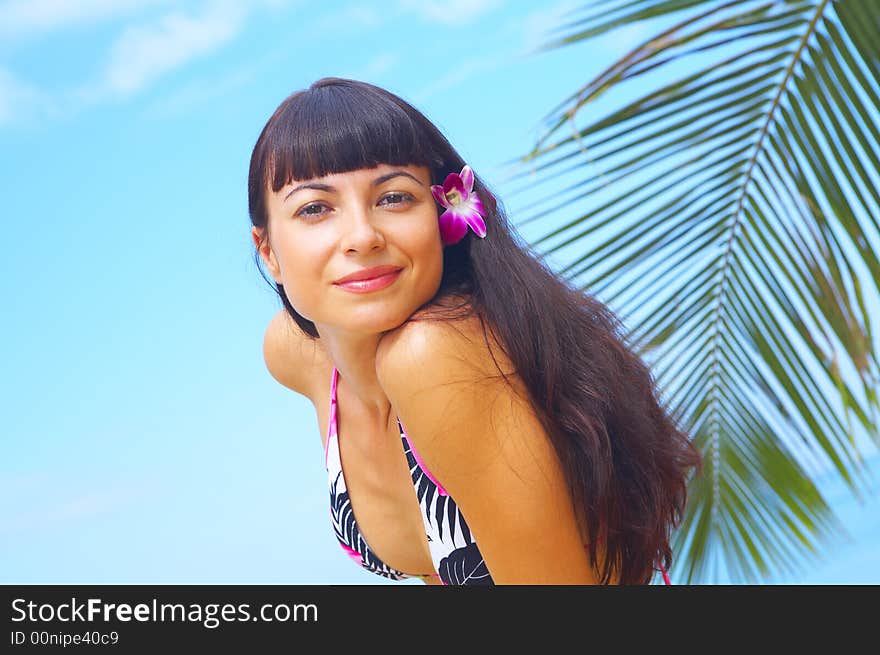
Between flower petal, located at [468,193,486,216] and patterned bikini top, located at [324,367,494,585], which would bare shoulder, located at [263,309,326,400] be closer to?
patterned bikini top, located at [324,367,494,585]

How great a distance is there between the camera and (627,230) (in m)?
2.20

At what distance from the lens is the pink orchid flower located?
6.36ft

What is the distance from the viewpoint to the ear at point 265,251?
2.03 m

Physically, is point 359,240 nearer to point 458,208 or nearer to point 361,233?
point 361,233

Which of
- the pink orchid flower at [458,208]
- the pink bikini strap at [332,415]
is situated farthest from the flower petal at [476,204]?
the pink bikini strap at [332,415]

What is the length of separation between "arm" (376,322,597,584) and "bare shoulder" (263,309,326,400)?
75cm

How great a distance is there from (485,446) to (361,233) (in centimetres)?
40

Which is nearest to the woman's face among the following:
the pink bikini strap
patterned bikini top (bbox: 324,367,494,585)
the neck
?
the neck

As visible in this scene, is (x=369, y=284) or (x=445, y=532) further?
(x=445, y=532)

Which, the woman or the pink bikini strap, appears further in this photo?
the pink bikini strap

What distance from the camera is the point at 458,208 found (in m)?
1.95

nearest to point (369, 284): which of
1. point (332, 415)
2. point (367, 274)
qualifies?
point (367, 274)

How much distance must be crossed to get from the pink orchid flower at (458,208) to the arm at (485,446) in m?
0.19

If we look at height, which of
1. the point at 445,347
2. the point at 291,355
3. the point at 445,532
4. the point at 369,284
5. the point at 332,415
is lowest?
the point at 445,532
